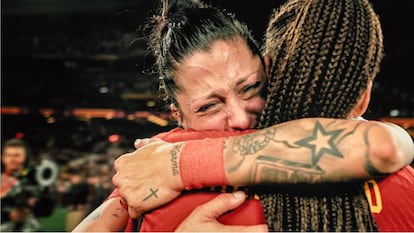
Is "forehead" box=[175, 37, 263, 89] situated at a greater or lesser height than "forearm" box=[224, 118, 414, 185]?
greater

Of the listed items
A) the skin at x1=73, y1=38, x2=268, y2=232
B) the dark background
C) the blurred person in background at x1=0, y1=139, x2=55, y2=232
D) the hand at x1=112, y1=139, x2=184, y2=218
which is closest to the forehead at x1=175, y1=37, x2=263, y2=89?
the skin at x1=73, y1=38, x2=268, y2=232

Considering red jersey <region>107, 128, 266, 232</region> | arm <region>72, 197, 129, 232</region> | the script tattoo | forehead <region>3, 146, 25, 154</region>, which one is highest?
the script tattoo

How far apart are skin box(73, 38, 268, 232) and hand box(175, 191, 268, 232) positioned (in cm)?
29

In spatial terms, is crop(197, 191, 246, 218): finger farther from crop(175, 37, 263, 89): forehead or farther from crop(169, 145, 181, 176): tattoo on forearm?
crop(175, 37, 263, 89): forehead

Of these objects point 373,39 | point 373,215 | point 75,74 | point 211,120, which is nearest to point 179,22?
point 211,120

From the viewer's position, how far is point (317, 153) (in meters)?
0.88

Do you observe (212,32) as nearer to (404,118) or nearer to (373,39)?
(373,39)

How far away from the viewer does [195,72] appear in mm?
1211

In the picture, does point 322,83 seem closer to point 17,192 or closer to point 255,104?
point 255,104

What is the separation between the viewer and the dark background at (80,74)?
8.46 meters

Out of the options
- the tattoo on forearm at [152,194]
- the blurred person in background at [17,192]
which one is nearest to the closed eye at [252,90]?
the tattoo on forearm at [152,194]

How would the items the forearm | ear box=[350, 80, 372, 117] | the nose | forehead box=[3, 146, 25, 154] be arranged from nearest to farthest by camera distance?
the forearm, ear box=[350, 80, 372, 117], the nose, forehead box=[3, 146, 25, 154]

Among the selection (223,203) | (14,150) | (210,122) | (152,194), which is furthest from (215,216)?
(14,150)

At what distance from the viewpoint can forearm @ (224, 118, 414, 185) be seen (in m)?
0.85
